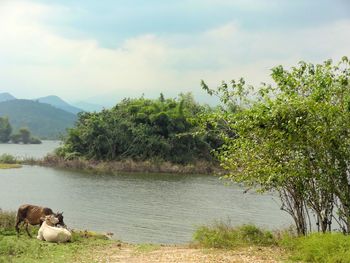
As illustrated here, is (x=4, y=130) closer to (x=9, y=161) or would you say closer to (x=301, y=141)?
(x=9, y=161)

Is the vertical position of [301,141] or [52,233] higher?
[301,141]

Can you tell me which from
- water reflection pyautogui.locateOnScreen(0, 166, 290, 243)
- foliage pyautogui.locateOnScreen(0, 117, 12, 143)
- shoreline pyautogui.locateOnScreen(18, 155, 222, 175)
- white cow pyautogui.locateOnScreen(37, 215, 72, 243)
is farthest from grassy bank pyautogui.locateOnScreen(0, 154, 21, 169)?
foliage pyautogui.locateOnScreen(0, 117, 12, 143)

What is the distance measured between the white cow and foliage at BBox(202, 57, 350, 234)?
4991 mm

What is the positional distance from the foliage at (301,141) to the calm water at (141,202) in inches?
265

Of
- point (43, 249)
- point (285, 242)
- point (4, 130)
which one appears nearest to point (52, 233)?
point (43, 249)

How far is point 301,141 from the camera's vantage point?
10609mm

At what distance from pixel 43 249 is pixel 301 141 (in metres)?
6.94

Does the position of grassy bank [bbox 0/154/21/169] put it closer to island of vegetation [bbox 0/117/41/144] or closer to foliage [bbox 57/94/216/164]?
foliage [bbox 57/94/216/164]

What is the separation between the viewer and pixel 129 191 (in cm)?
3412

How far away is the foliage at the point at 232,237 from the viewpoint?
1144 cm

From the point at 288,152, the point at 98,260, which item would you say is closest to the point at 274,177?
the point at 288,152

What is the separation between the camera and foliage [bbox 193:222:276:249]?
11.4m

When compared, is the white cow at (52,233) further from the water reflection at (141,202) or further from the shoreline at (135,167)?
the shoreline at (135,167)

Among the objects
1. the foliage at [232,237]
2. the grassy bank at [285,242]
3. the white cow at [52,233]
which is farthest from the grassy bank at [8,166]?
the foliage at [232,237]
